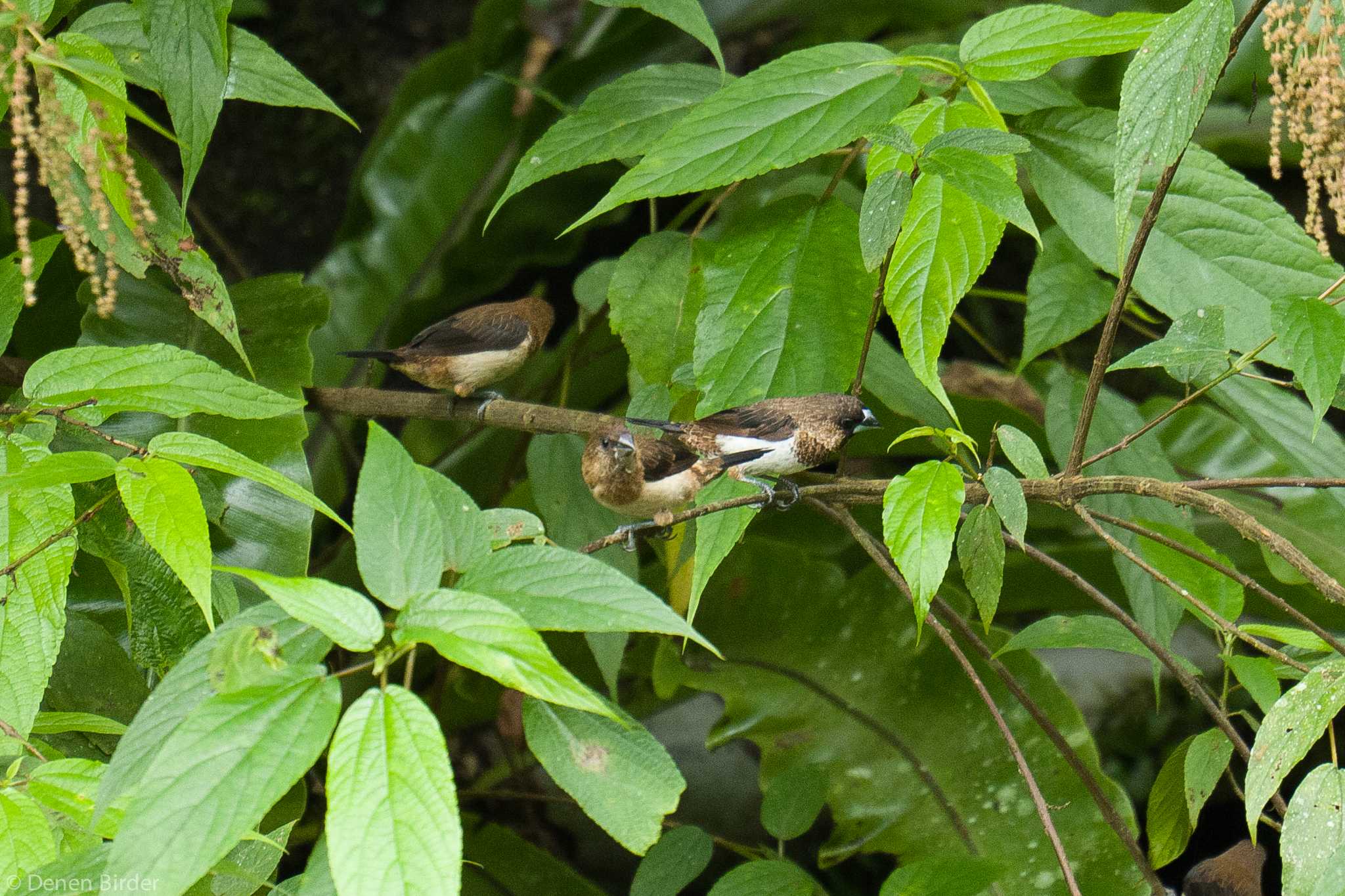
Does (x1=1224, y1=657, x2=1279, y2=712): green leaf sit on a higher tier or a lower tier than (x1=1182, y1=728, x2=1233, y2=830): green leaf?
higher

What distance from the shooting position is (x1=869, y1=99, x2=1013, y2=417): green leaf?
116cm

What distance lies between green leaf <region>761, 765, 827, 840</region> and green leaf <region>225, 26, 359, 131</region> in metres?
1.16

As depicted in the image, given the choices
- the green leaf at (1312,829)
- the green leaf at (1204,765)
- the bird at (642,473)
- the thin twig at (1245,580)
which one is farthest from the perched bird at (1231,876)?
the bird at (642,473)

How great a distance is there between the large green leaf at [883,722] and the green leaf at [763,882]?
0.50 meters

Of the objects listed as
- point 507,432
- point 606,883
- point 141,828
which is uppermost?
point 141,828

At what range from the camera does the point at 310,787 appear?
2.20 m

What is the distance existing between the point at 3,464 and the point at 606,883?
2.22m

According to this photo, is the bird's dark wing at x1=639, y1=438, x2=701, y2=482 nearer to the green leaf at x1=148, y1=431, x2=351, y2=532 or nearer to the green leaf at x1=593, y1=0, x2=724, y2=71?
the green leaf at x1=593, y1=0, x2=724, y2=71

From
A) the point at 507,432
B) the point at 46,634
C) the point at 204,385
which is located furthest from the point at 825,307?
the point at 507,432

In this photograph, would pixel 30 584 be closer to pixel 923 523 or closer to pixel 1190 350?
pixel 923 523

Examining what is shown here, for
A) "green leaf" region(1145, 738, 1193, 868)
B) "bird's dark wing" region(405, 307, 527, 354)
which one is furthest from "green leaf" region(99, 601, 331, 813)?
"bird's dark wing" region(405, 307, 527, 354)

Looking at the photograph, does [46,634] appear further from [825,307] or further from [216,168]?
[216,168]

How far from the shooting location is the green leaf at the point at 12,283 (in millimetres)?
1363

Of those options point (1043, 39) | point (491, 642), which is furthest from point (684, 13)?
point (491, 642)
